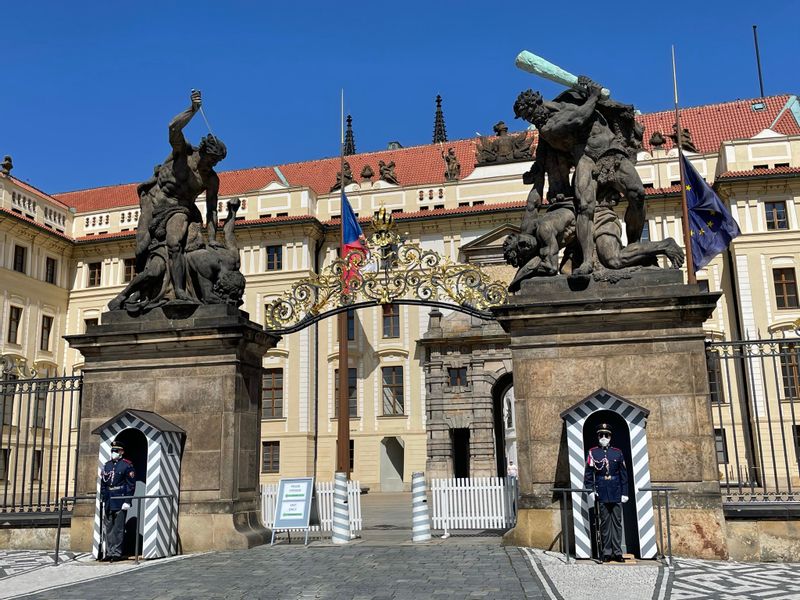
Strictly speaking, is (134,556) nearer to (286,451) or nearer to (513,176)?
(286,451)

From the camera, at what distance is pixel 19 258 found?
36750 mm

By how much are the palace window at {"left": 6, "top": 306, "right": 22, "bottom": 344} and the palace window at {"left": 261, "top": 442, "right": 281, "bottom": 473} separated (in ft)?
39.7

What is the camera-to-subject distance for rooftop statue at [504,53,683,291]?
1023cm

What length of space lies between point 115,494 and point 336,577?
10.9 ft

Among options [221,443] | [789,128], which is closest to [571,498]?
[221,443]

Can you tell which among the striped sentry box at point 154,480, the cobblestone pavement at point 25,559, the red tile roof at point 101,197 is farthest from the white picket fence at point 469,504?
the red tile roof at point 101,197

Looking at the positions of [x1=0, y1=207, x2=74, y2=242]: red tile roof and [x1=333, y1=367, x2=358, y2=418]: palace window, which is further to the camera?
[x1=333, y1=367, x2=358, y2=418]: palace window

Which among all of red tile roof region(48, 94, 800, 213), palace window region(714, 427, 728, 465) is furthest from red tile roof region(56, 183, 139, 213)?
palace window region(714, 427, 728, 465)

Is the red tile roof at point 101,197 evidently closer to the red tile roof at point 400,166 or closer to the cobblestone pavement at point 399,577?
the red tile roof at point 400,166

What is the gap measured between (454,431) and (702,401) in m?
26.0

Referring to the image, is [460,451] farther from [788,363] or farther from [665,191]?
[788,363]

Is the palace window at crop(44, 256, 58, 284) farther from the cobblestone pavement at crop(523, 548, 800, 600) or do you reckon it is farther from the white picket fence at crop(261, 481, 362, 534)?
the cobblestone pavement at crop(523, 548, 800, 600)

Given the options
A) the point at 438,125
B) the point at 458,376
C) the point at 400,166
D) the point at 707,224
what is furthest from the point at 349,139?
the point at 707,224

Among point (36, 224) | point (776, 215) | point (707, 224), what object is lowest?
point (707, 224)
